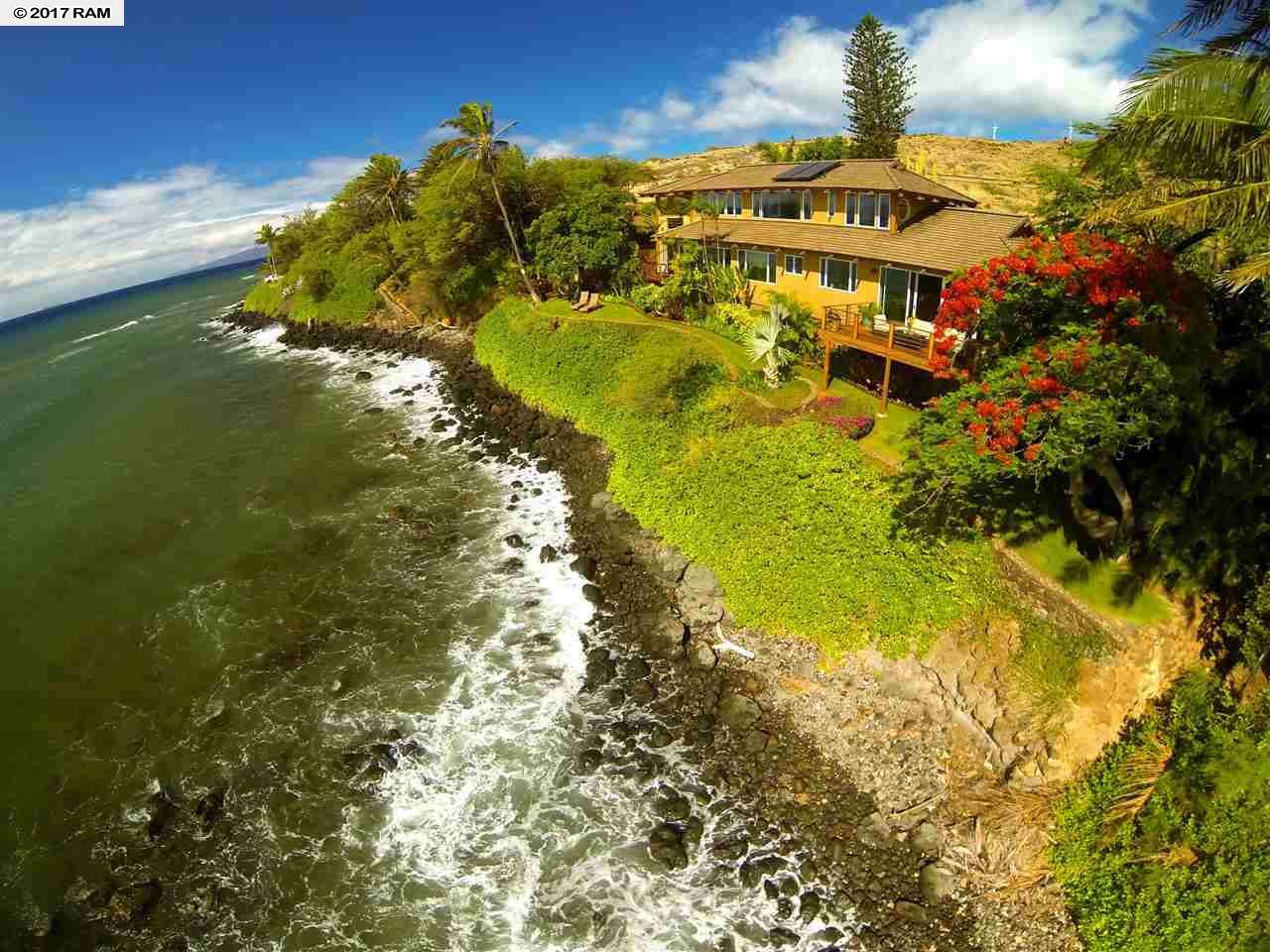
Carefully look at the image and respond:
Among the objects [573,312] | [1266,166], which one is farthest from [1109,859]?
[573,312]

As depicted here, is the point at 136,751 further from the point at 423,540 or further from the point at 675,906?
the point at 675,906

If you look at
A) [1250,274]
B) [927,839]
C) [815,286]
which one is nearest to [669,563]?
[927,839]

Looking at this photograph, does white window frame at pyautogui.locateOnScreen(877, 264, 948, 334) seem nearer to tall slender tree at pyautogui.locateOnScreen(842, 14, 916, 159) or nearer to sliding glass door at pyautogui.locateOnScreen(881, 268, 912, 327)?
sliding glass door at pyautogui.locateOnScreen(881, 268, 912, 327)

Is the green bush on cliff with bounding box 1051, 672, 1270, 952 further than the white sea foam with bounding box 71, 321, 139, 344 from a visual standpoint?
No

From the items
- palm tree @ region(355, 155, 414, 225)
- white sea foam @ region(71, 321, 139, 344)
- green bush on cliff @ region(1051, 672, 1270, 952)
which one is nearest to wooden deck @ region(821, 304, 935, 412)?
green bush on cliff @ region(1051, 672, 1270, 952)

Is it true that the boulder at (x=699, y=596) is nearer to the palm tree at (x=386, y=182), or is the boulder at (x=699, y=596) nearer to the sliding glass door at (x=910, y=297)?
the sliding glass door at (x=910, y=297)

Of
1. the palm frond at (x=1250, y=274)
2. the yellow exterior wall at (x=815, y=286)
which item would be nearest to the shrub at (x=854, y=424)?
the yellow exterior wall at (x=815, y=286)

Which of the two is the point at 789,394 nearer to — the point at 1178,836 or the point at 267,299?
the point at 1178,836
